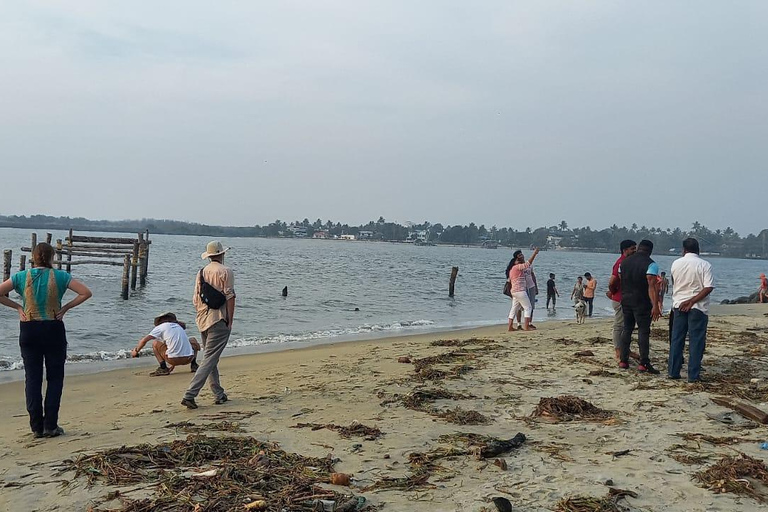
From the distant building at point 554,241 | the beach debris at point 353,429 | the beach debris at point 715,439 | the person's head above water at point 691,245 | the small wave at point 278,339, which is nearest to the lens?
the beach debris at point 715,439

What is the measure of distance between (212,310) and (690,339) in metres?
5.61

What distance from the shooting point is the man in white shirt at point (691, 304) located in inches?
292

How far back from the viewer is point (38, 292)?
549 cm

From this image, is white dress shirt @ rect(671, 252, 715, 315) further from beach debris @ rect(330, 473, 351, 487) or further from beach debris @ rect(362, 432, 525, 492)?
beach debris @ rect(330, 473, 351, 487)

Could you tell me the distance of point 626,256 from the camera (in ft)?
28.2

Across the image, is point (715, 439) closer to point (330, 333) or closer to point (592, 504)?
point (592, 504)

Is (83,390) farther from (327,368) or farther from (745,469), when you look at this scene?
(745,469)

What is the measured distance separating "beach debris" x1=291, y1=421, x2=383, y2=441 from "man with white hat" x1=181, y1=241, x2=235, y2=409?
1405 millimetres

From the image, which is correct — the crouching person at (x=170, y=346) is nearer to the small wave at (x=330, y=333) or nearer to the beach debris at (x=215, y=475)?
the beach debris at (x=215, y=475)

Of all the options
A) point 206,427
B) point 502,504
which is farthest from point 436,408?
point 502,504

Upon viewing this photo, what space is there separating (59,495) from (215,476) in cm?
96

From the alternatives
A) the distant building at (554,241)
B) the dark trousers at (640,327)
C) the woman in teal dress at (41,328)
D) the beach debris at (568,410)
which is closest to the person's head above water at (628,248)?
the dark trousers at (640,327)

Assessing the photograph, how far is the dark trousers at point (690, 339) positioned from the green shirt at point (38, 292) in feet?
22.2

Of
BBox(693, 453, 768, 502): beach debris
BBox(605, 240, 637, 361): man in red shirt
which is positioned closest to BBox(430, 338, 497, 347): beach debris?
BBox(605, 240, 637, 361): man in red shirt
